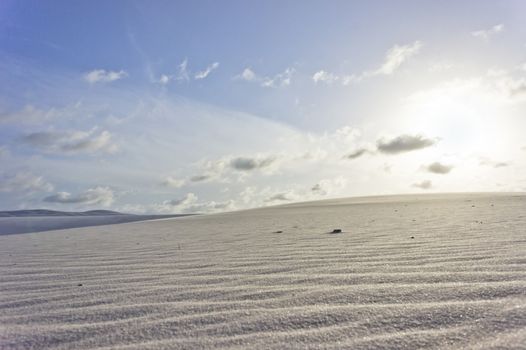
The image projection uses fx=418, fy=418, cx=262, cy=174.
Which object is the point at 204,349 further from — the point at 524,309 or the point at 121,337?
the point at 524,309

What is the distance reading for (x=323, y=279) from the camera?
299 centimetres

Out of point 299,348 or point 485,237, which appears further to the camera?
point 485,237

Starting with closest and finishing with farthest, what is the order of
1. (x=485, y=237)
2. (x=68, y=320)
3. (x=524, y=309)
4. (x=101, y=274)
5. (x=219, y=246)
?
(x=524, y=309) < (x=68, y=320) < (x=101, y=274) < (x=485, y=237) < (x=219, y=246)

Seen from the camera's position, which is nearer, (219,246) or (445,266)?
(445,266)

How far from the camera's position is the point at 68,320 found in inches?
95.0

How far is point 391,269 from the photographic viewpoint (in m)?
3.18

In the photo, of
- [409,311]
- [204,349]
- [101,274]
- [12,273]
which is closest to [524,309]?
[409,311]

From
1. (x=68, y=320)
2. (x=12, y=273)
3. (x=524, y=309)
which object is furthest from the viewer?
(x=12, y=273)

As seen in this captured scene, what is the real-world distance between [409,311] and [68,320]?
74.6 inches

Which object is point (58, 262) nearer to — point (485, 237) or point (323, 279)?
point (323, 279)

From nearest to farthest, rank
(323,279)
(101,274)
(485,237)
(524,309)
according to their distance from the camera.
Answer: (524,309)
(323,279)
(101,274)
(485,237)

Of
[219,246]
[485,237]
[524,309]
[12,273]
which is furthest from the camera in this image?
[219,246]

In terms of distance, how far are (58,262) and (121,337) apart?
335 centimetres

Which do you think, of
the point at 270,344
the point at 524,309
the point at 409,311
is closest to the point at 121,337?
the point at 270,344
